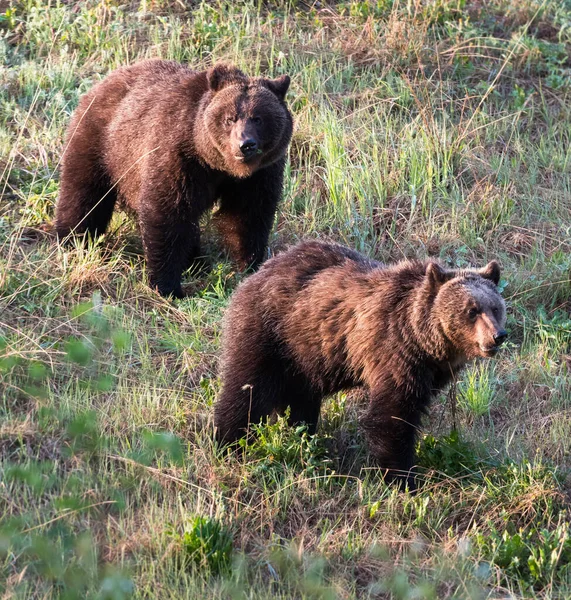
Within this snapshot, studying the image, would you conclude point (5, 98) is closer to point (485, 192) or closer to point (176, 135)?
point (176, 135)

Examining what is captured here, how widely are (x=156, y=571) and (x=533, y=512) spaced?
2017 millimetres

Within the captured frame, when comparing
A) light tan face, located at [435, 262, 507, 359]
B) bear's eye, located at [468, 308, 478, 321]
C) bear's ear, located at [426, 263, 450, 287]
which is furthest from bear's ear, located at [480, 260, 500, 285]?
bear's eye, located at [468, 308, 478, 321]

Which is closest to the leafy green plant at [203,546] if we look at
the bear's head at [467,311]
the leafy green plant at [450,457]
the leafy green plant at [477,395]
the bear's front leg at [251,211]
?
the leafy green plant at [450,457]

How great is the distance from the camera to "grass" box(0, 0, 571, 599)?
4.76 meters

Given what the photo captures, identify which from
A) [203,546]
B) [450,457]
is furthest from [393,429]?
[203,546]

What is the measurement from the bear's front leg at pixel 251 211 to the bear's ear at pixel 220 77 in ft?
2.24

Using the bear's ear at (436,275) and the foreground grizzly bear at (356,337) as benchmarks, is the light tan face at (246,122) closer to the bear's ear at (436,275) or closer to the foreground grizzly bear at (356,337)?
the foreground grizzly bear at (356,337)

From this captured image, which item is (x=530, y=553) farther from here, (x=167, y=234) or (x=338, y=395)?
(x=167, y=234)

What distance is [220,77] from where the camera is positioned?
7.85m

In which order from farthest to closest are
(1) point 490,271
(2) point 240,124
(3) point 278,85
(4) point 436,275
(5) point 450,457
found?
(3) point 278,85 < (2) point 240,124 < (5) point 450,457 < (1) point 490,271 < (4) point 436,275

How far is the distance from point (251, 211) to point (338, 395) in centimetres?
193

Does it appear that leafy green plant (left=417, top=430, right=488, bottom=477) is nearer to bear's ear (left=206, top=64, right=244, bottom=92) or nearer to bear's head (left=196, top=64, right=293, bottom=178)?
bear's head (left=196, top=64, right=293, bottom=178)

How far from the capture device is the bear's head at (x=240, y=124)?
7602mm

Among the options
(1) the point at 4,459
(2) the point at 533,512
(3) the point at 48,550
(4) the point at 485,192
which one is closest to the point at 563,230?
(4) the point at 485,192
